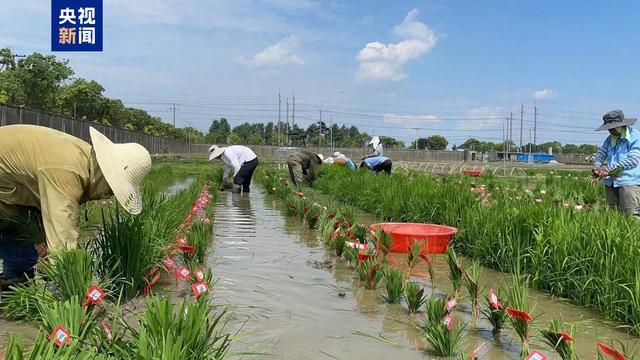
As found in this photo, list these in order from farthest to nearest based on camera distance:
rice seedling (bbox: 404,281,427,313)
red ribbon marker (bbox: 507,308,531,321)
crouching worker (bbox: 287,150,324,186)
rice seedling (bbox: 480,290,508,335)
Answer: crouching worker (bbox: 287,150,324,186) < rice seedling (bbox: 404,281,427,313) < rice seedling (bbox: 480,290,508,335) < red ribbon marker (bbox: 507,308,531,321)

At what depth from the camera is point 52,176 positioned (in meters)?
2.81

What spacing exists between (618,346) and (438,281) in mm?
1525

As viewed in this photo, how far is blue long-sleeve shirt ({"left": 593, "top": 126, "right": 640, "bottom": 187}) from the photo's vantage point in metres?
5.15

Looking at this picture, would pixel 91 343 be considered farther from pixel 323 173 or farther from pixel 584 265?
pixel 323 173

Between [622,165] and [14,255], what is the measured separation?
5165mm

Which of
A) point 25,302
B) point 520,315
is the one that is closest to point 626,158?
point 520,315

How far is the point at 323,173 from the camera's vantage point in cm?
1367

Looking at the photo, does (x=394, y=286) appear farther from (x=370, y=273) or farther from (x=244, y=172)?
(x=244, y=172)

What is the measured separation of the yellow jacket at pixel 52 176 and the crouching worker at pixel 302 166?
976 cm

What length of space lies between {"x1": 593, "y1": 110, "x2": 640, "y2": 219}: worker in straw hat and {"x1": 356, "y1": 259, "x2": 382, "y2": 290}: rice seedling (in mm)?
2761

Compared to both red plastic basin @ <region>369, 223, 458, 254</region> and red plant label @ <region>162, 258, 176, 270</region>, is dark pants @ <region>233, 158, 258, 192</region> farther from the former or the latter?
red plant label @ <region>162, 258, 176, 270</region>

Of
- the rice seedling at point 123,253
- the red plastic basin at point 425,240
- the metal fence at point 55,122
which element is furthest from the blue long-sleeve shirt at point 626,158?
the metal fence at point 55,122

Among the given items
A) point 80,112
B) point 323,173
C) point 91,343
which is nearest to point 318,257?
point 91,343

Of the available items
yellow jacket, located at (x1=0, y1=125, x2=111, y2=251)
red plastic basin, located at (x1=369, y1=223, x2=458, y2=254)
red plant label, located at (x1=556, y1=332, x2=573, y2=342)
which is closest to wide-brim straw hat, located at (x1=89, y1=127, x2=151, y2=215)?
yellow jacket, located at (x1=0, y1=125, x2=111, y2=251)
